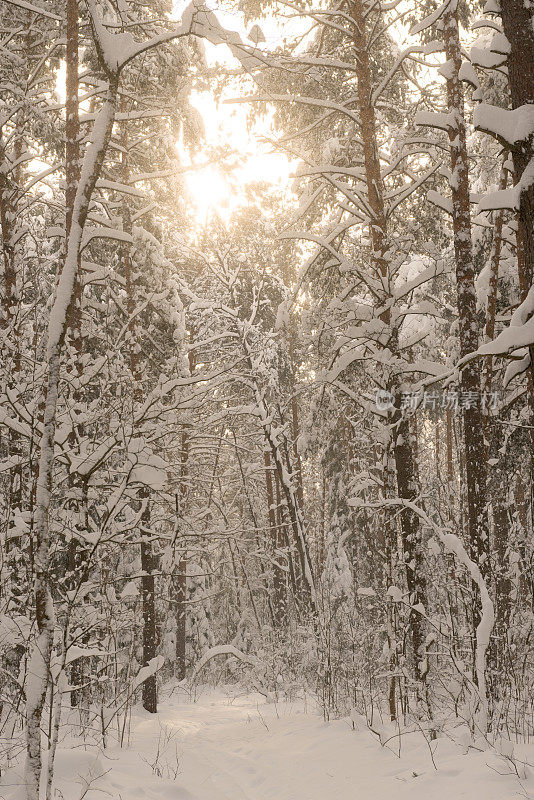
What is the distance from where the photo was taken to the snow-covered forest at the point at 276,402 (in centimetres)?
439

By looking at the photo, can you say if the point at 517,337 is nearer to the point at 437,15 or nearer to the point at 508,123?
the point at 508,123

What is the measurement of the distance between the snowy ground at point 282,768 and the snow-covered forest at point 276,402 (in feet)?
0.13

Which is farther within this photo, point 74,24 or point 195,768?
point 74,24

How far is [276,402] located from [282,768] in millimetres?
7771

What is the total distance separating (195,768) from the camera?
661 cm

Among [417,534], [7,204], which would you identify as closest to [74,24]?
[7,204]

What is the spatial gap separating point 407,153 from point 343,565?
15.5m


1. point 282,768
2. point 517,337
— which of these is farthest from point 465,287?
point 282,768

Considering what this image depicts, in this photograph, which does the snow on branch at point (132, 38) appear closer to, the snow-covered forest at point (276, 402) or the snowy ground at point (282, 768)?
the snow-covered forest at point (276, 402)

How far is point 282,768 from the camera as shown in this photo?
6422 millimetres

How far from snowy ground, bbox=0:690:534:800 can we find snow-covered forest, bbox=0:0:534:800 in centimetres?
4

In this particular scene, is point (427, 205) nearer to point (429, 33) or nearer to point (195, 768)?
point (429, 33)

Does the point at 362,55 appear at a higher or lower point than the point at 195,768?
higher

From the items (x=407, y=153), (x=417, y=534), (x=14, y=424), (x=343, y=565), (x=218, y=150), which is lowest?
(x=343, y=565)
